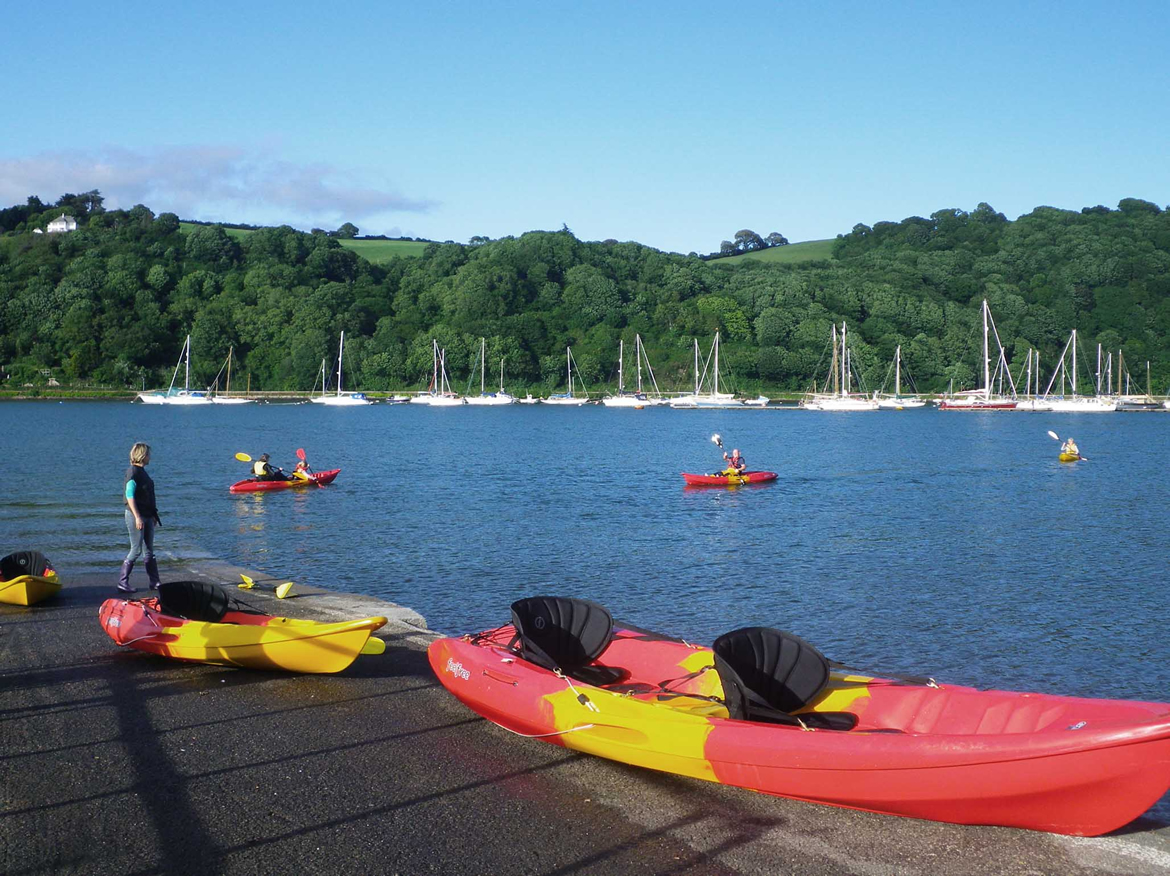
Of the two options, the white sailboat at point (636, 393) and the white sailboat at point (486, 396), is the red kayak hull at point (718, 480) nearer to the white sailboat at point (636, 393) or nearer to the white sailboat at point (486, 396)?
the white sailboat at point (636, 393)

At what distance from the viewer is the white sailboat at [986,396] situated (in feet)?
374

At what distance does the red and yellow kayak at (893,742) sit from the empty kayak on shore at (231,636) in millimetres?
1614

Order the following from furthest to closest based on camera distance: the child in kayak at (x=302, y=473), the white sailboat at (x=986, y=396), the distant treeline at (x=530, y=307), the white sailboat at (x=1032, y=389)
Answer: the distant treeline at (x=530, y=307)
the white sailboat at (x=1032, y=389)
the white sailboat at (x=986, y=396)
the child in kayak at (x=302, y=473)

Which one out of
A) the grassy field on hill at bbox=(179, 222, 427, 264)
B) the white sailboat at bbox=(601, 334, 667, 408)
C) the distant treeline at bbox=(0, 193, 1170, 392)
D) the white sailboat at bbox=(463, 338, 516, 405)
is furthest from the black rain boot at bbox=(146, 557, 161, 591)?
the grassy field on hill at bbox=(179, 222, 427, 264)

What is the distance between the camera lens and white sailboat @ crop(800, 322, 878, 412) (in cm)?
11594

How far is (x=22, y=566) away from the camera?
1455 centimetres

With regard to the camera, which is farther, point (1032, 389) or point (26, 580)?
point (1032, 389)

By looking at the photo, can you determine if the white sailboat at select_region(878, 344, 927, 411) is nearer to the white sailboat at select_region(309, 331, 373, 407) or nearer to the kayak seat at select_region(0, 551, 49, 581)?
the white sailboat at select_region(309, 331, 373, 407)

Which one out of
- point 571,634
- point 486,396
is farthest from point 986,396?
point 571,634

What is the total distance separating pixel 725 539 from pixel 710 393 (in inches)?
4313

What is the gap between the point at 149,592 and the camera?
1497 cm

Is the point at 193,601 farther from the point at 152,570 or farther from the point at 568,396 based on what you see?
the point at 568,396

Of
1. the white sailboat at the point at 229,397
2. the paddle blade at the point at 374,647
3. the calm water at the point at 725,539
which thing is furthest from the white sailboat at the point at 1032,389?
the paddle blade at the point at 374,647

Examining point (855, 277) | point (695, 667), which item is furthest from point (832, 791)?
point (855, 277)
